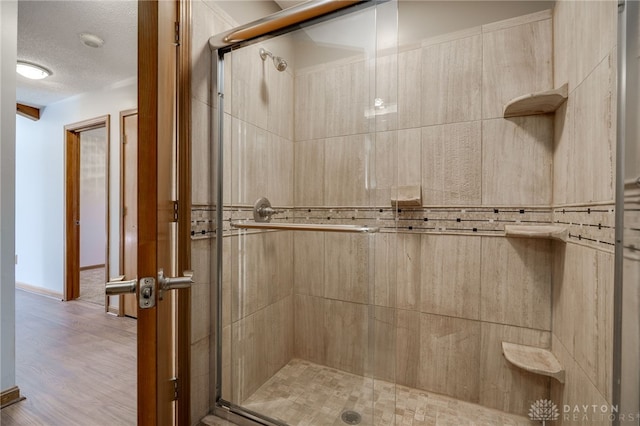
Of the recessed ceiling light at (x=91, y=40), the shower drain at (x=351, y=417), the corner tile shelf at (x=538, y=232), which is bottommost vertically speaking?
the shower drain at (x=351, y=417)

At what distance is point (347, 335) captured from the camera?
1.26 m

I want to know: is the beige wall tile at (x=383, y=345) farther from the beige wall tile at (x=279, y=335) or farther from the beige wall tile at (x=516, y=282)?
the beige wall tile at (x=516, y=282)

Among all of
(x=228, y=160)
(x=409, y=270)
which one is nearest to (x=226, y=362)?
(x=228, y=160)

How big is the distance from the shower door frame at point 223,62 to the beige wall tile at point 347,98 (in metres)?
0.22

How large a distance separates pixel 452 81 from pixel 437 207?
0.76m


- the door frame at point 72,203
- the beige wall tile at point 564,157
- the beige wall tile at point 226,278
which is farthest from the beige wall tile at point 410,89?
the door frame at point 72,203

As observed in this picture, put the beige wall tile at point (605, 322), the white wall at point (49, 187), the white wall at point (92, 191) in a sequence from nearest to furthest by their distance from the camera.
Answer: the beige wall tile at point (605, 322) < the white wall at point (49, 187) < the white wall at point (92, 191)

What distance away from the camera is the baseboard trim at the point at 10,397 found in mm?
1438

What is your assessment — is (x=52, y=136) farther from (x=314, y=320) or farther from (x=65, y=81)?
(x=314, y=320)

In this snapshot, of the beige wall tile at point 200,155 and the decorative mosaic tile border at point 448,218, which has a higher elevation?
the beige wall tile at point 200,155

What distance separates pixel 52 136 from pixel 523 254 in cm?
482

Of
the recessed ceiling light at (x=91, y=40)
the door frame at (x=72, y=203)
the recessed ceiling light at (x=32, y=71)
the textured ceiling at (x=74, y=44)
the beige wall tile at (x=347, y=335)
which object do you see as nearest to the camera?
the beige wall tile at (x=347, y=335)

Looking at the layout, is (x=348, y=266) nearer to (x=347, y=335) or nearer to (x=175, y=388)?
(x=347, y=335)

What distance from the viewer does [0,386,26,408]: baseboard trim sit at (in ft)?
4.72
